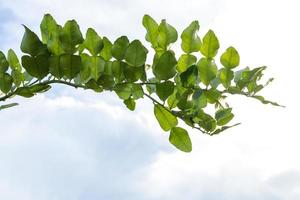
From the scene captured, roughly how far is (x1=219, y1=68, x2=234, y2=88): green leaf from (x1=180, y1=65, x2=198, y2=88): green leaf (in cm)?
13

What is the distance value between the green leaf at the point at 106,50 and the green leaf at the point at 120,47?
0.04 metres

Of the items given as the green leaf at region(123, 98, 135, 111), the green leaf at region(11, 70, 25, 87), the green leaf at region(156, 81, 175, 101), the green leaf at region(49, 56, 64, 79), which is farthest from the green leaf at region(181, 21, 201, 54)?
the green leaf at region(11, 70, 25, 87)

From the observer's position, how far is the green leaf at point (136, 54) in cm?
128

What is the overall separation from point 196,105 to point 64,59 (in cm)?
38

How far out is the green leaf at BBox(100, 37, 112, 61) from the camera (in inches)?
53.0

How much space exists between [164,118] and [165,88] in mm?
110

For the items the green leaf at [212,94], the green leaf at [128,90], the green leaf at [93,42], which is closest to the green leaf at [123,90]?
the green leaf at [128,90]

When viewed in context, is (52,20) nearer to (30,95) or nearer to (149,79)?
(30,95)

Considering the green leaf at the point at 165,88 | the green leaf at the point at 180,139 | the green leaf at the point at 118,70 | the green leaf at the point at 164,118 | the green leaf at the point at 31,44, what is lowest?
the green leaf at the point at 180,139

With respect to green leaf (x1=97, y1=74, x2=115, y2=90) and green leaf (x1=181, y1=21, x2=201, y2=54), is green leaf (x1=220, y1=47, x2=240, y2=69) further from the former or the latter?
green leaf (x1=97, y1=74, x2=115, y2=90)

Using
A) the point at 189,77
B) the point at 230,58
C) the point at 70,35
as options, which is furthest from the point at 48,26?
the point at 230,58

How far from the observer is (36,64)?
126 centimetres

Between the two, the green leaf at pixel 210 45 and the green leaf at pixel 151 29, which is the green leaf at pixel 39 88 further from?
the green leaf at pixel 210 45

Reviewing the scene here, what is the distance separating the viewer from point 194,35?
1.36m
